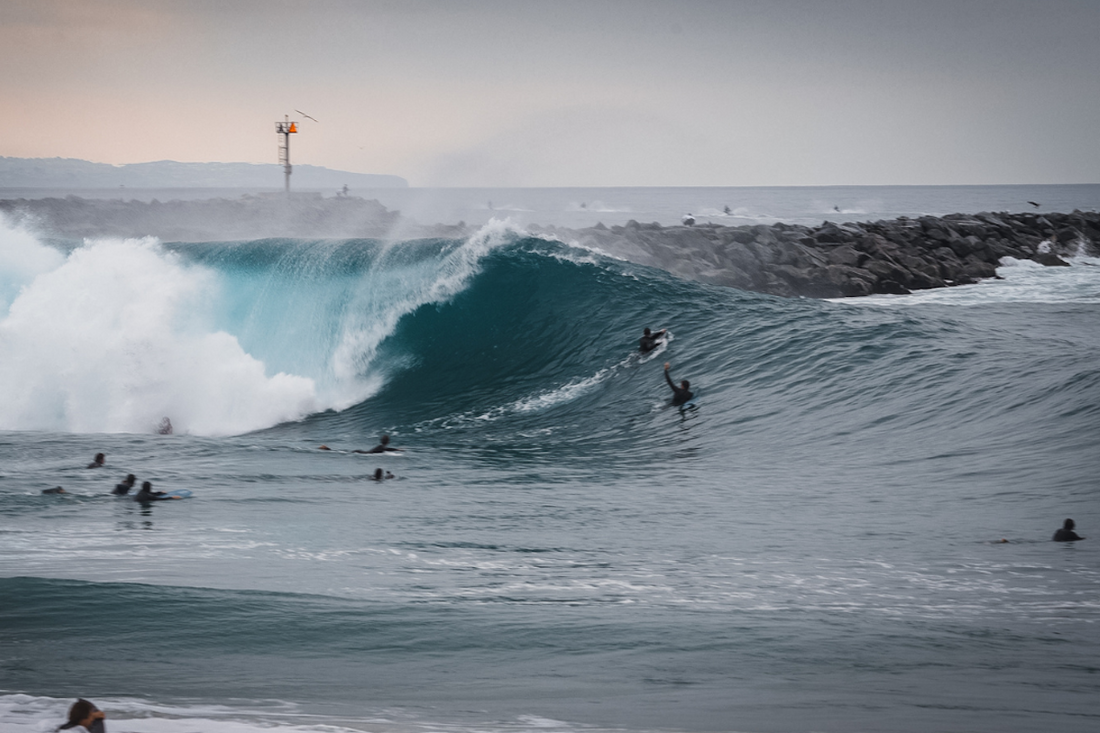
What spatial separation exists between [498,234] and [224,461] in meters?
12.7

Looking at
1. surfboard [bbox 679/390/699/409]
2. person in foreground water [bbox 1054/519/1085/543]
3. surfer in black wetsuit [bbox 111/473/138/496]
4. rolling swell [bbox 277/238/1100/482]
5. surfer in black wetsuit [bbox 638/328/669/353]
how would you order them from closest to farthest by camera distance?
person in foreground water [bbox 1054/519/1085/543] → surfer in black wetsuit [bbox 111/473/138/496] → rolling swell [bbox 277/238/1100/482] → surfboard [bbox 679/390/699/409] → surfer in black wetsuit [bbox 638/328/669/353]

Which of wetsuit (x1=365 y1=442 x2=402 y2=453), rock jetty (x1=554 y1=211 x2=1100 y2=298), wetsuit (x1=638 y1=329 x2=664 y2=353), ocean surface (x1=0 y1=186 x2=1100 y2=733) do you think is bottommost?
wetsuit (x1=365 y1=442 x2=402 y2=453)

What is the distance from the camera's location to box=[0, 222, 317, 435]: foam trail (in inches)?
765

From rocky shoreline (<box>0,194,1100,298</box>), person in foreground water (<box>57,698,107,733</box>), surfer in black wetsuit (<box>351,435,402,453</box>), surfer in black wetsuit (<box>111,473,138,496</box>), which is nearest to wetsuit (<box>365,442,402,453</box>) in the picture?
surfer in black wetsuit (<box>351,435,402,453</box>)

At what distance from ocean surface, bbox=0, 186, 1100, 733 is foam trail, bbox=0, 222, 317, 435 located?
8 centimetres

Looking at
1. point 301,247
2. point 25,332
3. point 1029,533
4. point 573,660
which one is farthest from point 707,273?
point 573,660

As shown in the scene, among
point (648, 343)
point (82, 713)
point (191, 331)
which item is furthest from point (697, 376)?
point (82, 713)

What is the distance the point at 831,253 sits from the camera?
39.2m

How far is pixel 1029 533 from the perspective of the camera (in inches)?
347

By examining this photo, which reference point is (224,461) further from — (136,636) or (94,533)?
(136,636)

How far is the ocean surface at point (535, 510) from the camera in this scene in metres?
5.66

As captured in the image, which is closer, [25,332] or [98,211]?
[25,332]

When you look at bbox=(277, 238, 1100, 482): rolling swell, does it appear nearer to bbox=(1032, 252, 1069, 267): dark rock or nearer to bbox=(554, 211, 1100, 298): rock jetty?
bbox=(554, 211, 1100, 298): rock jetty

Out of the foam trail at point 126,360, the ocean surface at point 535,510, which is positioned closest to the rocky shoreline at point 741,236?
the foam trail at point 126,360
